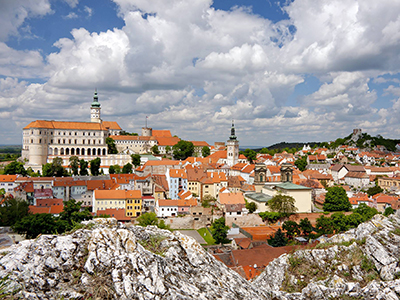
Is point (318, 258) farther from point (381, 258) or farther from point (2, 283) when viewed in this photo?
point (2, 283)

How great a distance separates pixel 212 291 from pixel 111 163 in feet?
273

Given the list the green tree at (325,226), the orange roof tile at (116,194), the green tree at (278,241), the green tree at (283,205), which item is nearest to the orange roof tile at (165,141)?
the orange roof tile at (116,194)

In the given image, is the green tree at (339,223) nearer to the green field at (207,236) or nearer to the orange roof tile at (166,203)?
the green field at (207,236)

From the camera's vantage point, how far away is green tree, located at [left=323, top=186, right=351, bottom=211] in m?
47.0

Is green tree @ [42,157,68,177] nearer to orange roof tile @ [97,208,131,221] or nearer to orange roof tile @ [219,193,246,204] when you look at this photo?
orange roof tile @ [97,208,131,221]

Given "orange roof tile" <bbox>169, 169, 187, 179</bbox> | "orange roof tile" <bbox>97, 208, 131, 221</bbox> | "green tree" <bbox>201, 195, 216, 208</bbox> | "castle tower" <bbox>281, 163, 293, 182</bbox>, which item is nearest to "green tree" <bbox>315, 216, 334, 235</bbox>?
"green tree" <bbox>201, 195, 216, 208</bbox>

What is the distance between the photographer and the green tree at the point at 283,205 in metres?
43.2

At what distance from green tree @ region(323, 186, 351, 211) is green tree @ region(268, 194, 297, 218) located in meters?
7.69

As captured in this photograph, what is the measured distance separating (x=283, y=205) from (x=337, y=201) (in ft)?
34.4

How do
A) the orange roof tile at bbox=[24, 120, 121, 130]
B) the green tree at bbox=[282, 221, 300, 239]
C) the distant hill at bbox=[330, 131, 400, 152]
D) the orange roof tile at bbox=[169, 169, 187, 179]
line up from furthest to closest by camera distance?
the distant hill at bbox=[330, 131, 400, 152]
the orange roof tile at bbox=[24, 120, 121, 130]
the orange roof tile at bbox=[169, 169, 187, 179]
the green tree at bbox=[282, 221, 300, 239]

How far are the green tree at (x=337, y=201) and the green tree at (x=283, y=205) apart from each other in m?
7.69

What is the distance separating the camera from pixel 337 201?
47312 mm

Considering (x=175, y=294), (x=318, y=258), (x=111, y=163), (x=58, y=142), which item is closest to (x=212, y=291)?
(x=175, y=294)

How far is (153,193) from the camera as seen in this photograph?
53.0m
